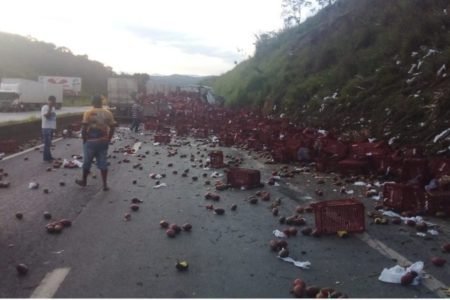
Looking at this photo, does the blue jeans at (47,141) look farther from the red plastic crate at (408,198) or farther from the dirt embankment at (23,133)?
the red plastic crate at (408,198)

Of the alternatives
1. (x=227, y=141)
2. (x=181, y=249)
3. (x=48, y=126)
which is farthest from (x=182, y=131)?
(x=181, y=249)

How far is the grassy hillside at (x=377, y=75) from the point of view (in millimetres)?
16312

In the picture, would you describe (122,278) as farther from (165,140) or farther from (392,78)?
(165,140)

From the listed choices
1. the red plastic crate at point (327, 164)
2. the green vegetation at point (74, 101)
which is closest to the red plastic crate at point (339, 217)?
the red plastic crate at point (327, 164)

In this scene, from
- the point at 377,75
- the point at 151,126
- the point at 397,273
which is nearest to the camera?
the point at 397,273

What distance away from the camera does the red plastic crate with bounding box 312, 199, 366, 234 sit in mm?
7898

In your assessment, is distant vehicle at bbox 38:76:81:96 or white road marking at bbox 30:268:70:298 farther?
distant vehicle at bbox 38:76:81:96

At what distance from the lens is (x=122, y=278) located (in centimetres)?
580

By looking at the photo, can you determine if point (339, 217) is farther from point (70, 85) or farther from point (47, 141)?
point (70, 85)

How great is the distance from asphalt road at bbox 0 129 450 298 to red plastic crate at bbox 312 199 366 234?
0.19 meters

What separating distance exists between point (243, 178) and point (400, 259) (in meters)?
5.70

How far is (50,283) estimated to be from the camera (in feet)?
18.5

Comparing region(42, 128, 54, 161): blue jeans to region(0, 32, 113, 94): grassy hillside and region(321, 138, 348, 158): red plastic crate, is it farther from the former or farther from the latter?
region(0, 32, 113, 94): grassy hillside

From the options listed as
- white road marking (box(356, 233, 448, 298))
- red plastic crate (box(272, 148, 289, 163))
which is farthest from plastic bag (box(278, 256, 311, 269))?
red plastic crate (box(272, 148, 289, 163))
